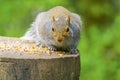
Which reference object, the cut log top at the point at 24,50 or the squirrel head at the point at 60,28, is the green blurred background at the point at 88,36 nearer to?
the cut log top at the point at 24,50

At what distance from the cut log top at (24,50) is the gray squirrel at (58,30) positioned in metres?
0.10

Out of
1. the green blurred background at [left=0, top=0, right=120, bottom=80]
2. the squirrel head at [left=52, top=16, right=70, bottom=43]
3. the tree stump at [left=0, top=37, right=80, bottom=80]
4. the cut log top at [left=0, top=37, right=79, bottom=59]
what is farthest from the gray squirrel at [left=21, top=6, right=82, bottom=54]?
the green blurred background at [left=0, top=0, right=120, bottom=80]

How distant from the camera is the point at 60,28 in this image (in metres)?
4.29

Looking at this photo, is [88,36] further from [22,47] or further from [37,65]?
[37,65]

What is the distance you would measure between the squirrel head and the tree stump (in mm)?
170

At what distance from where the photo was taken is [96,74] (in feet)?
22.1

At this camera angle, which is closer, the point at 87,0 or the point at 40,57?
the point at 40,57

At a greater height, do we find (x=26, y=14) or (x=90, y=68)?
(x=26, y=14)

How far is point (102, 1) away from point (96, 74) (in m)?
1.77

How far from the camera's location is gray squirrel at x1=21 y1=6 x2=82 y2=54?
14.1ft

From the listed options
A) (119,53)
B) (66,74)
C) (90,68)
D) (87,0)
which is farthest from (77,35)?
(87,0)

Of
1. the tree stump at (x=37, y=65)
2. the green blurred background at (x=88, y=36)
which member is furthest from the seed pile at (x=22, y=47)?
the green blurred background at (x=88, y=36)

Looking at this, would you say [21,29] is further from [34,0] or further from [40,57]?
[40,57]

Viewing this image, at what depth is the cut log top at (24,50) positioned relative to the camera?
3921mm
